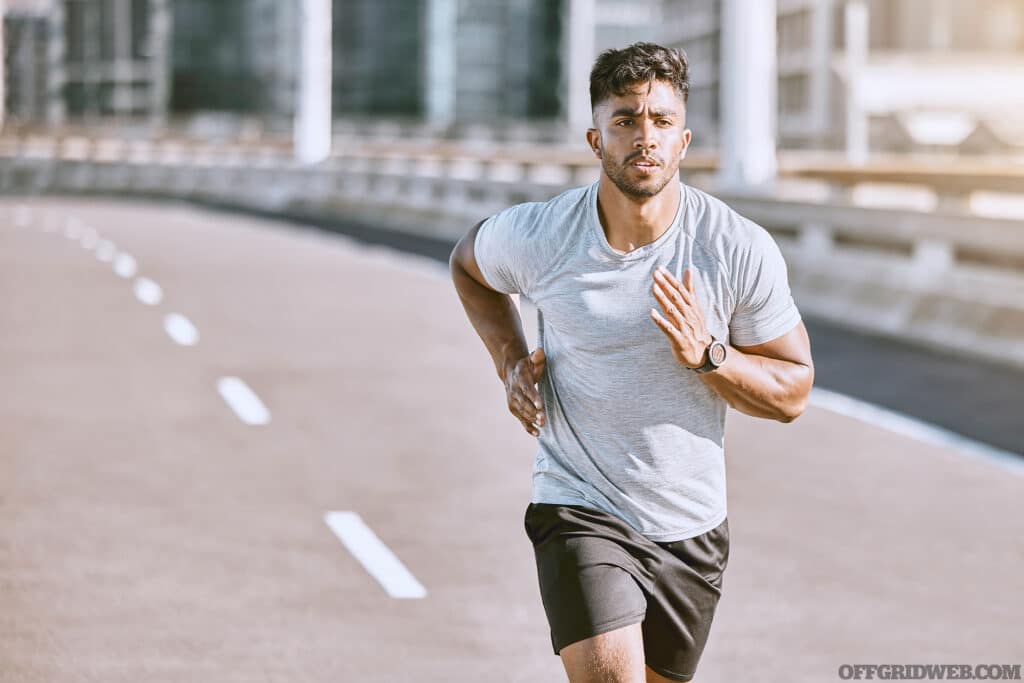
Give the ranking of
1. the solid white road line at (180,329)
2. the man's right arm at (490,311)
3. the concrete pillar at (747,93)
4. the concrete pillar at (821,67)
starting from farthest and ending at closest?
the concrete pillar at (821,67) < the concrete pillar at (747,93) < the solid white road line at (180,329) < the man's right arm at (490,311)

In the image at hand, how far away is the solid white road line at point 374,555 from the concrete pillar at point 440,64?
376 ft

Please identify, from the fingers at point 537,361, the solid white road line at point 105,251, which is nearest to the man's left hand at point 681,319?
the fingers at point 537,361

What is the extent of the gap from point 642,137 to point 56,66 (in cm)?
16204

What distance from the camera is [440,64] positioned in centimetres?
12394

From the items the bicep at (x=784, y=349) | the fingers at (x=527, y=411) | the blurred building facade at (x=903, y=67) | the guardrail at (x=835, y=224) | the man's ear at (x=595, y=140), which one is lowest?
the guardrail at (x=835, y=224)

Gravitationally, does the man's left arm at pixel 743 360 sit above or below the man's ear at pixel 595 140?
below

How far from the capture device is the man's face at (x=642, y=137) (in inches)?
174

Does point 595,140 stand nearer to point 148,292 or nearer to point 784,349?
point 784,349

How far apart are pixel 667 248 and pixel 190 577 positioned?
12.9 feet

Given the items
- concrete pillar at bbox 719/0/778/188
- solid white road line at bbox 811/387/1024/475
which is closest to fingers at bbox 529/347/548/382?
solid white road line at bbox 811/387/1024/475

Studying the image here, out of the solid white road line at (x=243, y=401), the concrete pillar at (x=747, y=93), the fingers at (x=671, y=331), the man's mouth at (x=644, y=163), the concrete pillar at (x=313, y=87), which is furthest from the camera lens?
the concrete pillar at (x=313, y=87)

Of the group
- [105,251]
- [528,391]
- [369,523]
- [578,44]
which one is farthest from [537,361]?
[578,44]

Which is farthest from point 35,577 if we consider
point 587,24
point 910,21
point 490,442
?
point 587,24

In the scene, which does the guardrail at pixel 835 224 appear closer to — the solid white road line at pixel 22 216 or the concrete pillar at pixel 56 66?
the solid white road line at pixel 22 216
